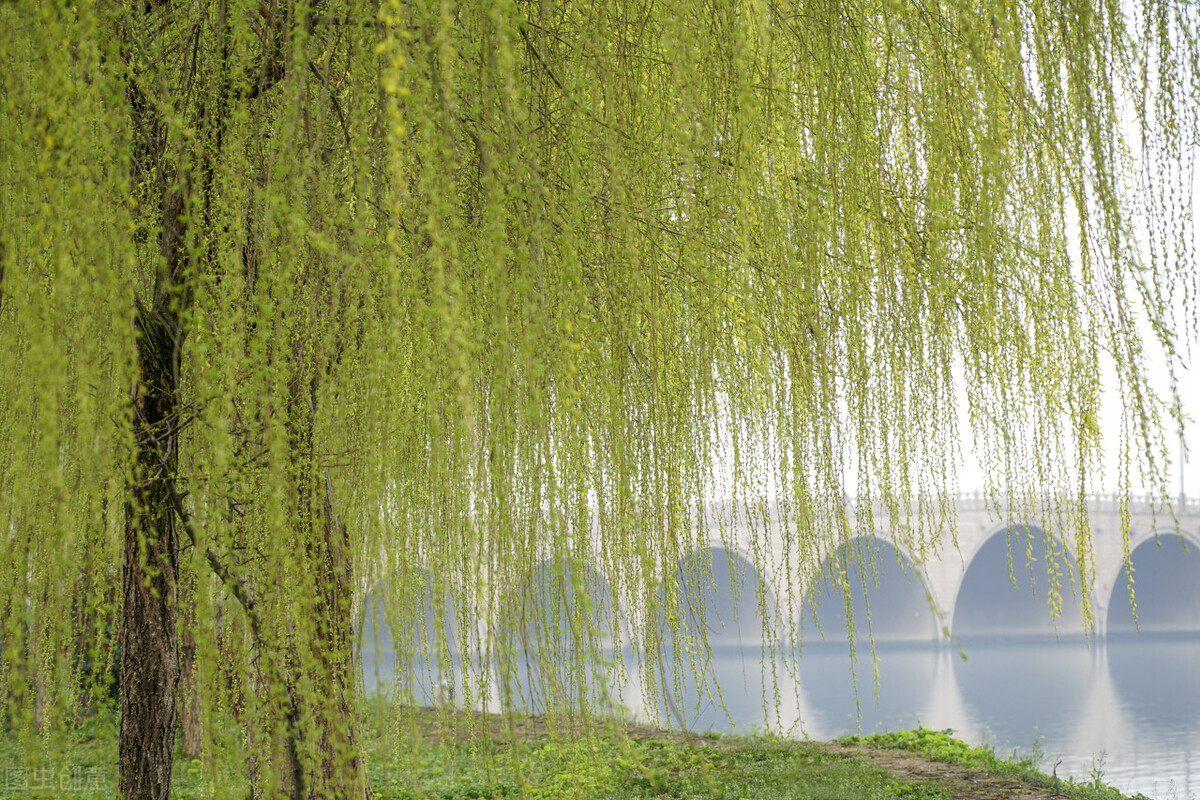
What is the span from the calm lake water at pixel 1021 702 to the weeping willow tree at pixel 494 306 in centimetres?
33

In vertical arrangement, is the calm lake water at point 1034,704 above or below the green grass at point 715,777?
below

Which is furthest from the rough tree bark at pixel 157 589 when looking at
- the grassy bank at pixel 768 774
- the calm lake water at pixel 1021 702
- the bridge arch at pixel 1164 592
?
the bridge arch at pixel 1164 592

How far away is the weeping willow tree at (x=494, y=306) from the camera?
44.7 inches

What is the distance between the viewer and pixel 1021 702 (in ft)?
52.7

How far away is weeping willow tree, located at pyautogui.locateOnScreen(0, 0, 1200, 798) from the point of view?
1136 millimetres

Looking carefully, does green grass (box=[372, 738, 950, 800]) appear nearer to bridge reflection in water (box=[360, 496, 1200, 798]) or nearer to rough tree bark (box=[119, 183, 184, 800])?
bridge reflection in water (box=[360, 496, 1200, 798])

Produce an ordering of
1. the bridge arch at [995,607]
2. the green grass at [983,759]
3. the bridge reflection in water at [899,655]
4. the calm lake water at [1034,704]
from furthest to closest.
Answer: the bridge arch at [995,607] → the calm lake water at [1034,704] → the green grass at [983,759] → the bridge reflection in water at [899,655]

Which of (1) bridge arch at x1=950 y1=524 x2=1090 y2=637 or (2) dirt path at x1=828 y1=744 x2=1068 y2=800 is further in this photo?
(1) bridge arch at x1=950 y1=524 x2=1090 y2=637

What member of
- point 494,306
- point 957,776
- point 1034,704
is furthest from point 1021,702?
point 494,306

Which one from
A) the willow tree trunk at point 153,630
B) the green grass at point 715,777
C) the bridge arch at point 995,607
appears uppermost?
the willow tree trunk at point 153,630

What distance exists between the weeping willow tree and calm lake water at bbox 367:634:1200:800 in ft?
1.07

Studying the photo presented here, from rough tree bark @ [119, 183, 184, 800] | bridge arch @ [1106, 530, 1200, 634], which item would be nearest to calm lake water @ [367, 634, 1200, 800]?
rough tree bark @ [119, 183, 184, 800]

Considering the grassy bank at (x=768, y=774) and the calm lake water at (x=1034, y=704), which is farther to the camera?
the calm lake water at (x=1034, y=704)

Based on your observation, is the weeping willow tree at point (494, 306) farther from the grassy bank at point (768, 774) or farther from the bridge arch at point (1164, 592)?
the bridge arch at point (1164, 592)
